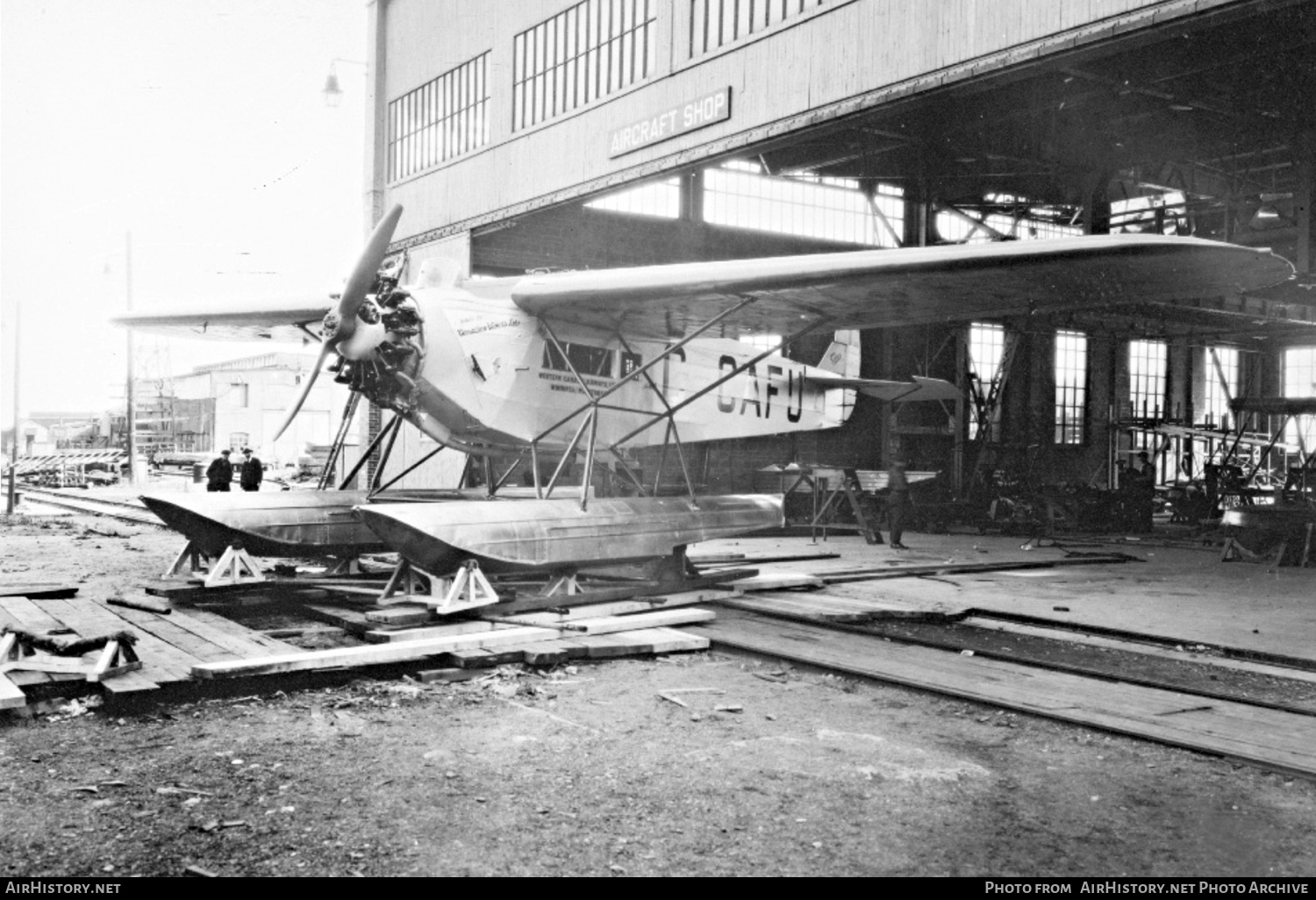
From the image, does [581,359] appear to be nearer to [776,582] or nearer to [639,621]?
[776,582]

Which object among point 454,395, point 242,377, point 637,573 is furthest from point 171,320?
point 242,377

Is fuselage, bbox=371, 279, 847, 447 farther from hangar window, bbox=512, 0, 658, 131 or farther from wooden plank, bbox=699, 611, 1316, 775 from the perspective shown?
hangar window, bbox=512, 0, 658, 131

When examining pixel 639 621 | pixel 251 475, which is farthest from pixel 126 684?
pixel 251 475

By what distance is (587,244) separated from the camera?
76.9ft

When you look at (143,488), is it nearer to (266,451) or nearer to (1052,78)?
(266,451)

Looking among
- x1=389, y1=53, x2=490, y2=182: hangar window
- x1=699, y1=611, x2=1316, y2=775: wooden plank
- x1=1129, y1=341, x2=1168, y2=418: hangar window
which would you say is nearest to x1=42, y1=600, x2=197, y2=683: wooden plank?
x1=699, y1=611, x2=1316, y2=775: wooden plank

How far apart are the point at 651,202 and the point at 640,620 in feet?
56.2

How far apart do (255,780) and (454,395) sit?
20.1ft

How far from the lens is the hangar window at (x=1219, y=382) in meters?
37.7

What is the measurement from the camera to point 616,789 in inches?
185

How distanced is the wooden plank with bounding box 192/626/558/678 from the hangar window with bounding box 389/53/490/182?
1477 centimetres

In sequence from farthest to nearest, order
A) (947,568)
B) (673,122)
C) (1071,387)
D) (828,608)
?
(1071,387) → (673,122) → (947,568) → (828,608)

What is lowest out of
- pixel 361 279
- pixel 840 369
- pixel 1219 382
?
pixel 840 369

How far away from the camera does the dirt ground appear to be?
3.87m
